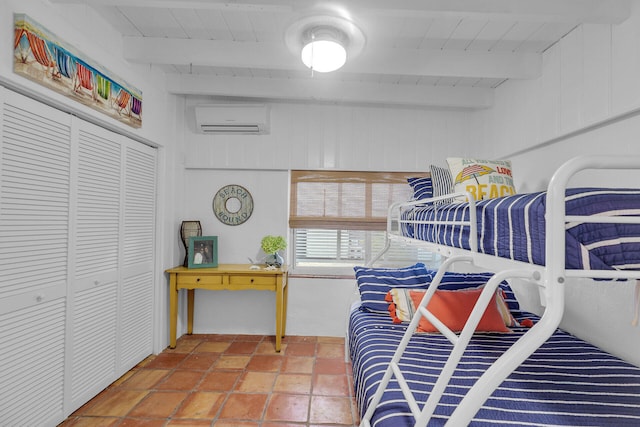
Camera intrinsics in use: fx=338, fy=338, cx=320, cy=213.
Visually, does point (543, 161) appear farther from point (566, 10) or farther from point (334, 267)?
point (334, 267)

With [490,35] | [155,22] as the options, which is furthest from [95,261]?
[490,35]

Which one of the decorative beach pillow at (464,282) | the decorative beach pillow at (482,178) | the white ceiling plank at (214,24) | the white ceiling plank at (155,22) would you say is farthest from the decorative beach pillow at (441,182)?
the white ceiling plank at (155,22)

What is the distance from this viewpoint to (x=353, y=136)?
3434 mm

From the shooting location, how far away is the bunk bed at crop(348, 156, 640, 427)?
0.78 meters

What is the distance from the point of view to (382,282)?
2508mm

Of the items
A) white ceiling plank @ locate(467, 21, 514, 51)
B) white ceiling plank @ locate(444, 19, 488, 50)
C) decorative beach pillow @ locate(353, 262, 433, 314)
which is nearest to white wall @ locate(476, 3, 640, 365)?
white ceiling plank @ locate(467, 21, 514, 51)

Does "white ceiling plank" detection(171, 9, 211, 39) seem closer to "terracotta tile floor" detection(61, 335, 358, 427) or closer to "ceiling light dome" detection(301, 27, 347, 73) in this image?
"ceiling light dome" detection(301, 27, 347, 73)

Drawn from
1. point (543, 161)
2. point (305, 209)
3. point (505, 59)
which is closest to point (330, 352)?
point (305, 209)

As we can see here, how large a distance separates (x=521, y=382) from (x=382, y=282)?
47.6 inches

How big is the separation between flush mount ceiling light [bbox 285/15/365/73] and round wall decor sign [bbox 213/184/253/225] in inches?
65.1

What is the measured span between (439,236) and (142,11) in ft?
7.26

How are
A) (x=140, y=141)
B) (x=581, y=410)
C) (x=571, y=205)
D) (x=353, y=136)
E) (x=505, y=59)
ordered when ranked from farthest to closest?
1. (x=353, y=136)
2. (x=140, y=141)
3. (x=505, y=59)
4. (x=581, y=410)
5. (x=571, y=205)

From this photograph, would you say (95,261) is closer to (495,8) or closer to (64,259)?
(64,259)

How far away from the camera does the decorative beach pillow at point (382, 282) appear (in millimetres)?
2385
